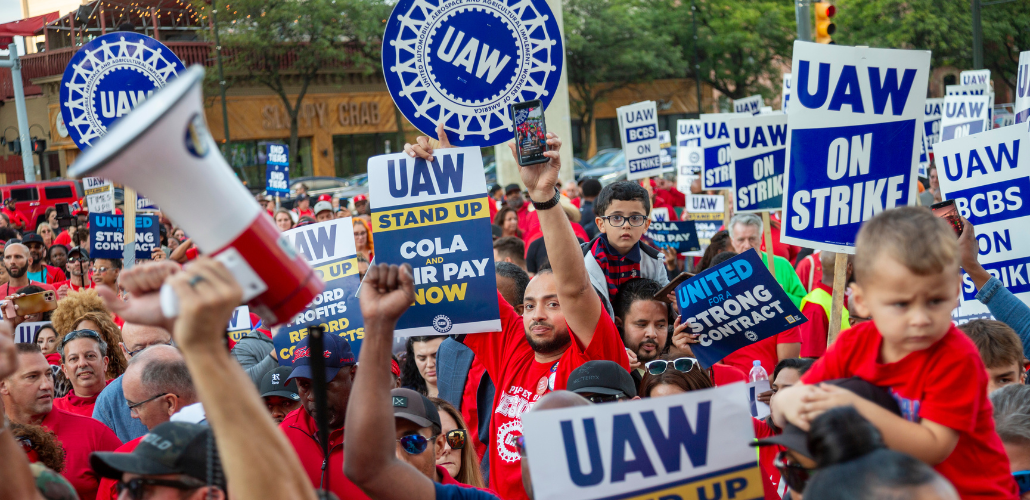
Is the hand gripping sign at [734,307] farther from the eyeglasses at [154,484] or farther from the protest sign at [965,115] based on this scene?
the protest sign at [965,115]

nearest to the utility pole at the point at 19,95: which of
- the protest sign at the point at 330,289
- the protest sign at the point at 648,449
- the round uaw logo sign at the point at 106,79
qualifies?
the round uaw logo sign at the point at 106,79

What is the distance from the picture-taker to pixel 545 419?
8.36 feet

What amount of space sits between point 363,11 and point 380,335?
37.3 metres

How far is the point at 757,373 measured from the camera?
5.31 m

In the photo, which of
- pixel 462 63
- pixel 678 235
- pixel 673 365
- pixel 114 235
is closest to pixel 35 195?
pixel 114 235

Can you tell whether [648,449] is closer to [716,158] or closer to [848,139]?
[848,139]

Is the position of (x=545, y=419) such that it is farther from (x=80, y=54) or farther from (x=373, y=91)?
(x=373, y=91)

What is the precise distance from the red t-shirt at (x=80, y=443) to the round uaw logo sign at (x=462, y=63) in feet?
7.14

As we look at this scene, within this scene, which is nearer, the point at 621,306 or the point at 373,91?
the point at 621,306

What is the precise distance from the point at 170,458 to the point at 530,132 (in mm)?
2244

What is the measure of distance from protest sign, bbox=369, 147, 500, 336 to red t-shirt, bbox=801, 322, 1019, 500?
6.82ft

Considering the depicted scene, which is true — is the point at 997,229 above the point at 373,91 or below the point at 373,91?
below

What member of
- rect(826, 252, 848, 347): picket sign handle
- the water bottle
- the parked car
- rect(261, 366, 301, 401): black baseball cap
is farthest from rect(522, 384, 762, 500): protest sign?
the parked car

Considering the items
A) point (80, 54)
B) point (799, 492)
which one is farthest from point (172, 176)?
point (80, 54)
